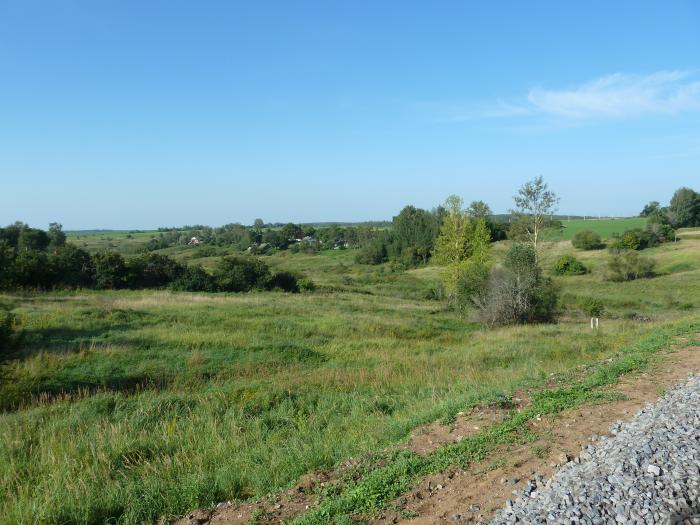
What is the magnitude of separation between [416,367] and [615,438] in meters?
7.82

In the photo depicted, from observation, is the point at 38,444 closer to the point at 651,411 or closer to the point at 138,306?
the point at 651,411

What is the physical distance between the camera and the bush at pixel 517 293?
26.1 metres

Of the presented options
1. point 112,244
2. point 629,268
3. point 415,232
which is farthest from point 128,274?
point 112,244

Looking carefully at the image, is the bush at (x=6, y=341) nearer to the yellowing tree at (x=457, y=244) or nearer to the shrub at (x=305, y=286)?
the yellowing tree at (x=457, y=244)

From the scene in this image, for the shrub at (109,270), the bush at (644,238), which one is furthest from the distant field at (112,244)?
the bush at (644,238)

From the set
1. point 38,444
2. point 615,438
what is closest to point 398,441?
point 615,438

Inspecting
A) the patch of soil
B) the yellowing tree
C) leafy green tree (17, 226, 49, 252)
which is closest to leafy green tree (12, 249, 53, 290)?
the yellowing tree

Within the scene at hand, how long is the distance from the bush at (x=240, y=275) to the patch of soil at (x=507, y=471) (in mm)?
36029

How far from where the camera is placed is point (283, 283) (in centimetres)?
4338

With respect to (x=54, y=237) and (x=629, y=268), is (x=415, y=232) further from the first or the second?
(x=54, y=237)

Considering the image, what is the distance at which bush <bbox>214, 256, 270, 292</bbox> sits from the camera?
131 ft

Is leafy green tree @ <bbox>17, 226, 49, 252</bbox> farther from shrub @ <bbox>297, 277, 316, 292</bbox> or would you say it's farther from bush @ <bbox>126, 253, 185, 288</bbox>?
shrub @ <bbox>297, 277, 316, 292</bbox>

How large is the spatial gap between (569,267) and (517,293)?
37405 mm

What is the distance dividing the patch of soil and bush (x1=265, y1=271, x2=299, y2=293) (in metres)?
36.9
